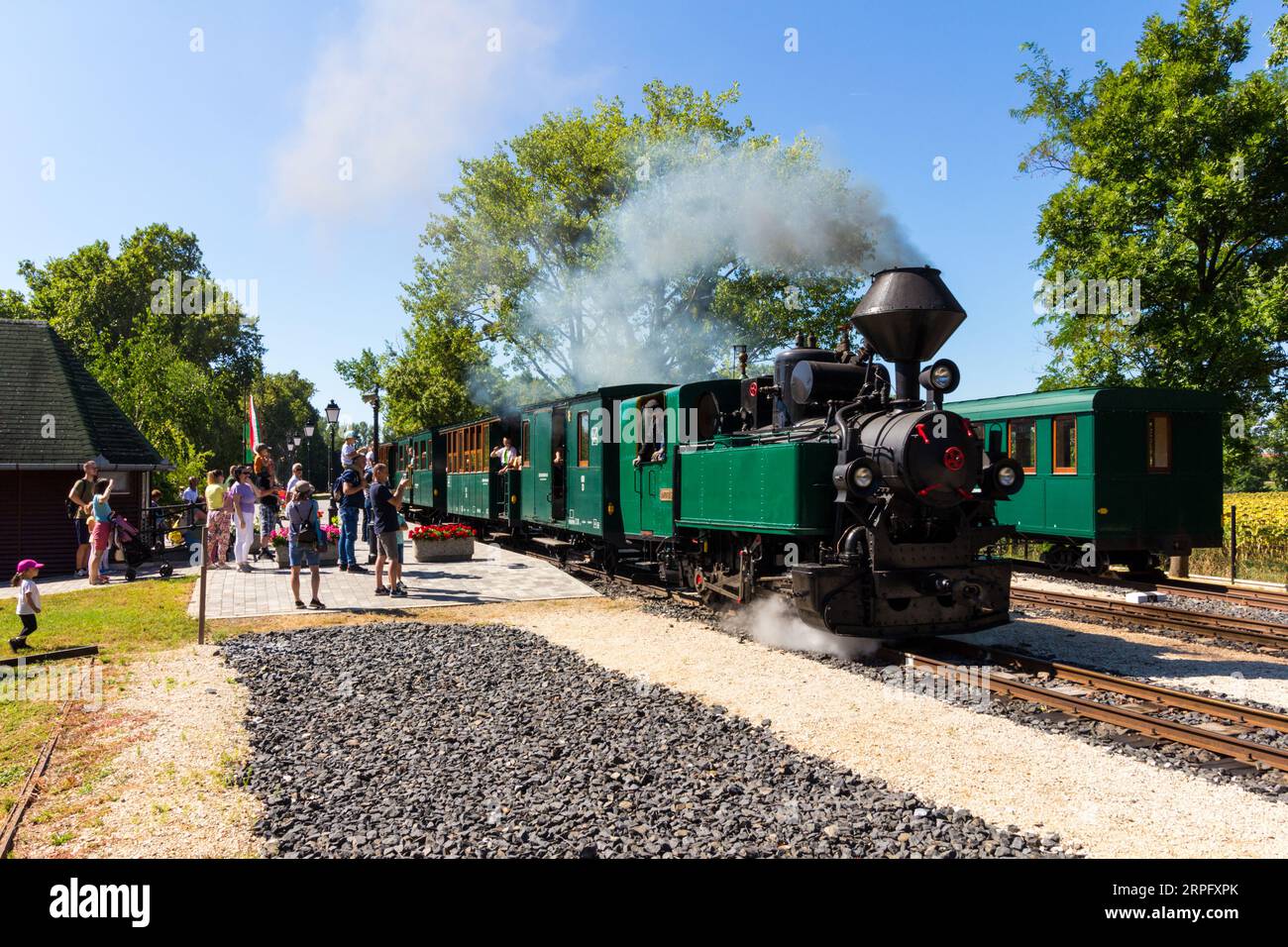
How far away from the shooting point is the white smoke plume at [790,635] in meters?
→ 8.95

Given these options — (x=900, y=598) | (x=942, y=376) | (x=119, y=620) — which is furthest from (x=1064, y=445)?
(x=119, y=620)

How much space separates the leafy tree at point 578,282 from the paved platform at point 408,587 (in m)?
13.6

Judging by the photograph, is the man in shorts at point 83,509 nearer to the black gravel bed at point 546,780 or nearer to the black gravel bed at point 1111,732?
the black gravel bed at point 546,780

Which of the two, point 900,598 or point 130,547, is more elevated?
point 130,547

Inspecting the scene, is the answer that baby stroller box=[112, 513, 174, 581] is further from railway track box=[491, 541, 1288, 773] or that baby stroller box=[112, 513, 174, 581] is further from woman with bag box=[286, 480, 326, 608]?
railway track box=[491, 541, 1288, 773]

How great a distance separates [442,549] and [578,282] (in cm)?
1492

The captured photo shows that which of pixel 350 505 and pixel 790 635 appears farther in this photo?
pixel 350 505

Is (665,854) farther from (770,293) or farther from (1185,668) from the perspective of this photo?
(770,293)

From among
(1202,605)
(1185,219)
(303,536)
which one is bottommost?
(1202,605)

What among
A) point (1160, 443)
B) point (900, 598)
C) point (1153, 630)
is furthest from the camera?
point (1160, 443)

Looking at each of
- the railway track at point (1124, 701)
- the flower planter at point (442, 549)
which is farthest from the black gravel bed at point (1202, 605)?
the flower planter at point (442, 549)

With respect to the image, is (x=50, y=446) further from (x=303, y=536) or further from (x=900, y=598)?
(x=900, y=598)

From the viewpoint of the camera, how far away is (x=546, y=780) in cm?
514
